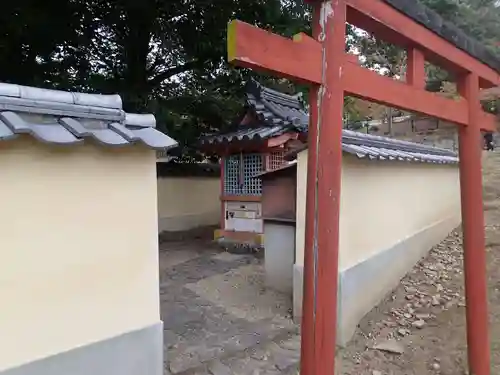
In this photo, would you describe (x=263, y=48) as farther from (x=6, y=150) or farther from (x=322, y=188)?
(x=6, y=150)

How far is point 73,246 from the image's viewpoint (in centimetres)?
292

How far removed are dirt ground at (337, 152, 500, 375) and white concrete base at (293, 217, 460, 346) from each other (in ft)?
0.47

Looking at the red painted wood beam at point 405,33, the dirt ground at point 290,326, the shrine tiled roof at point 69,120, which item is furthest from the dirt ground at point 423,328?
the shrine tiled roof at point 69,120

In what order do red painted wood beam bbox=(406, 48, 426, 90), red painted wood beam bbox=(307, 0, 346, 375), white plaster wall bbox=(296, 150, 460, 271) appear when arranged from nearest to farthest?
red painted wood beam bbox=(307, 0, 346, 375) < red painted wood beam bbox=(406, 48, 426, 90) < white plaster wall bbox=(296, 150, 460, 271)

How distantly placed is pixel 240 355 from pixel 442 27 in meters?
3.78

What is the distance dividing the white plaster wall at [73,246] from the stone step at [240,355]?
3.90ft

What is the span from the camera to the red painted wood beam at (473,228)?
4.42 meters

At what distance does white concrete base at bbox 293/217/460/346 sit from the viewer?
5082 mm

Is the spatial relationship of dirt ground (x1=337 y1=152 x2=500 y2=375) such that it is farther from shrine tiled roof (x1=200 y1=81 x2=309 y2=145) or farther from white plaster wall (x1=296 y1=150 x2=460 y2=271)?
shrine tiled roof (x1=200 y1=81 x2=309 y2=145)

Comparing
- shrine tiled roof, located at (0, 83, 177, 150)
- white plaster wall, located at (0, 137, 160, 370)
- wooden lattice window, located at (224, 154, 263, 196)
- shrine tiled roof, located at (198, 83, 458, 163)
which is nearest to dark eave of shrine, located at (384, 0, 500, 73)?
shrine tiled roof, located at (0, 83, 177, 150)

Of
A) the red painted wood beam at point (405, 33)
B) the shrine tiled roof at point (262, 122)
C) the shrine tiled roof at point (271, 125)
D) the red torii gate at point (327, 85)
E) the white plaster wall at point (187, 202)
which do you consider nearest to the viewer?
the red torii gate at point (327, 85)

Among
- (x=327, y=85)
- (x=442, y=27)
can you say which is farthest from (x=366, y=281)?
(x=327, y=85)

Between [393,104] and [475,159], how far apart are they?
6.04ft

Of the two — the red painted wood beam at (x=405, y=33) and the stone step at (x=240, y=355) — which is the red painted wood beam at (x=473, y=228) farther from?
the stone step at (x=240, y=355)
